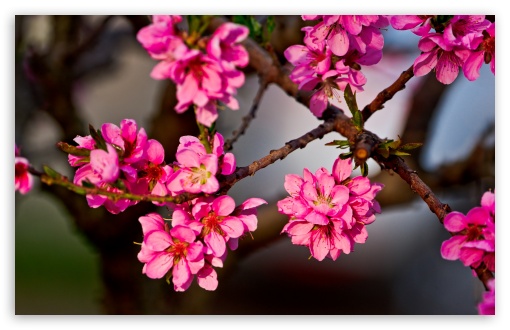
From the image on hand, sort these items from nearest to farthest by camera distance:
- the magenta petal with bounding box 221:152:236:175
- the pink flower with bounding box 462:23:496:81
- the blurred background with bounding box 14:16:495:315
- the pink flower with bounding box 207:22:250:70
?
the pink flower with bounding box 207:22:250:70, the magenta petal with bounding box 221:152:236:175, the pink flower with bounding box 462:23:496:81, the blurred background with bounding box 14:16:495:315

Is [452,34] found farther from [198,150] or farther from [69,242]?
[69,242]

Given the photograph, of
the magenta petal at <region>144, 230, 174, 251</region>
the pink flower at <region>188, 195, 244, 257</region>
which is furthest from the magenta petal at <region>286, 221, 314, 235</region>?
the magenta petal at <region>144, 230, 174, 251</region>

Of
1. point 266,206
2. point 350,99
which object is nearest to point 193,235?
point 350,99

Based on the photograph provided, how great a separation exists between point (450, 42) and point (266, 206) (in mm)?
819

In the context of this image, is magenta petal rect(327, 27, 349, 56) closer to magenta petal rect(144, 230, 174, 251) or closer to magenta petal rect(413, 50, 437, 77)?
magenta petal rect(413, 50, 437, 77)

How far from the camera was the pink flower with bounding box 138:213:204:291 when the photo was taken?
0.94 meters

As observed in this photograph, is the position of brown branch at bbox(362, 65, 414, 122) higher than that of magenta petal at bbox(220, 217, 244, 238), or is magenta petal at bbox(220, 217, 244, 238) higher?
brown branch at bbox(362, 65, 414, 122)

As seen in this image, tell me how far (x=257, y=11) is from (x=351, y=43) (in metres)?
0.38

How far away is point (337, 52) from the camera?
98 centimetres

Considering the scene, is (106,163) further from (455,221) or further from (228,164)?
(455,221)

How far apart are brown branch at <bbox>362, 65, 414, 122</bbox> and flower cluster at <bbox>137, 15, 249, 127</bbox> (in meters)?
0.28

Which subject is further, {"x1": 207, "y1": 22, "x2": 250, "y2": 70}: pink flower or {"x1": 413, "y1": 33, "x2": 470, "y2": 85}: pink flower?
{"x1": 413, "y1": 33, "x2": 470, "y2": 85}: pink flower

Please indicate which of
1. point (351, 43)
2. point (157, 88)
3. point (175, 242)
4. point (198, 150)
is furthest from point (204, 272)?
point (157, 88)

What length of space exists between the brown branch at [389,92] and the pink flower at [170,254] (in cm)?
35
